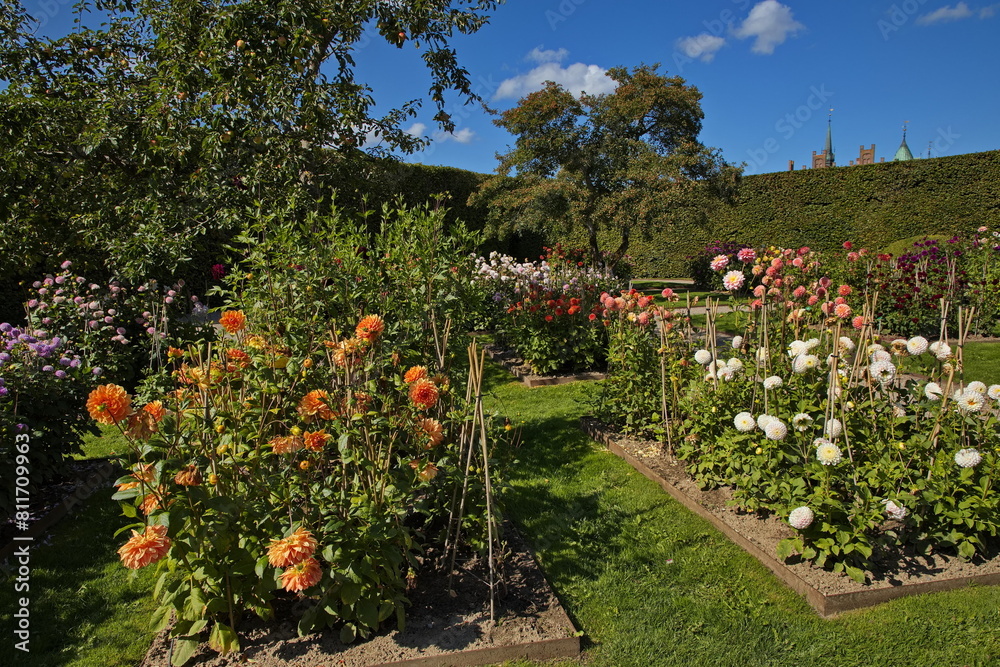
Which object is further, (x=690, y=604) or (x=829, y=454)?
(x=690, y=604)

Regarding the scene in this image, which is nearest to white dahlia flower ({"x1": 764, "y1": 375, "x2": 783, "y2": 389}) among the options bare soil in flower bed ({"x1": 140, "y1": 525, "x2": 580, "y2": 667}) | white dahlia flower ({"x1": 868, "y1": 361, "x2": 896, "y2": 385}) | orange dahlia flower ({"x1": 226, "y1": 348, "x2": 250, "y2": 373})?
white dahlia flower ({"x1": 868, "y1": 361, "x2": 896, "y2": 385})

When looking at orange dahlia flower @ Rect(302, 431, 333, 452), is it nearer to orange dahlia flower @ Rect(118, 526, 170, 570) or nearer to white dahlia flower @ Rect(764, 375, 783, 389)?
orange dahlia flower @ Rect(118, 526, 170, 570)

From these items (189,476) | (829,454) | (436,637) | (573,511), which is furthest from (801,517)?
(189,476)

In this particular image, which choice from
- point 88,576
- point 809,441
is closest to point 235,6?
point 88,576

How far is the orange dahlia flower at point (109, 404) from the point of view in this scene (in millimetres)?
1677

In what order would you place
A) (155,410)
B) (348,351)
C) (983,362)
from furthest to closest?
(983,362), (348,351), (155,410)

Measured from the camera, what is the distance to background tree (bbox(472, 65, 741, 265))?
9.49 metres

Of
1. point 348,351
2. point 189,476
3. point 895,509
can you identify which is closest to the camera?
point 189,476

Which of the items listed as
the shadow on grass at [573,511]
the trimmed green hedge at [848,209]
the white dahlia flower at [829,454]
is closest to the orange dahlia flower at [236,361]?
the shadow on grass at [573,511]

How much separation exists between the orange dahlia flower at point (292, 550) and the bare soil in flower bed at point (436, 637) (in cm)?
57

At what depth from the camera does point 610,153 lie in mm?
9852

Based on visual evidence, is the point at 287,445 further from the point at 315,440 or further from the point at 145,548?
the point at 145,548

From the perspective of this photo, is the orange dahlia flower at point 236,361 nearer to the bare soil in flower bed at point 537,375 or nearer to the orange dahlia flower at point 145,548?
the orange dahlia flower at point 145,548

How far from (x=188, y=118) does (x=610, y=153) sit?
711 cm
